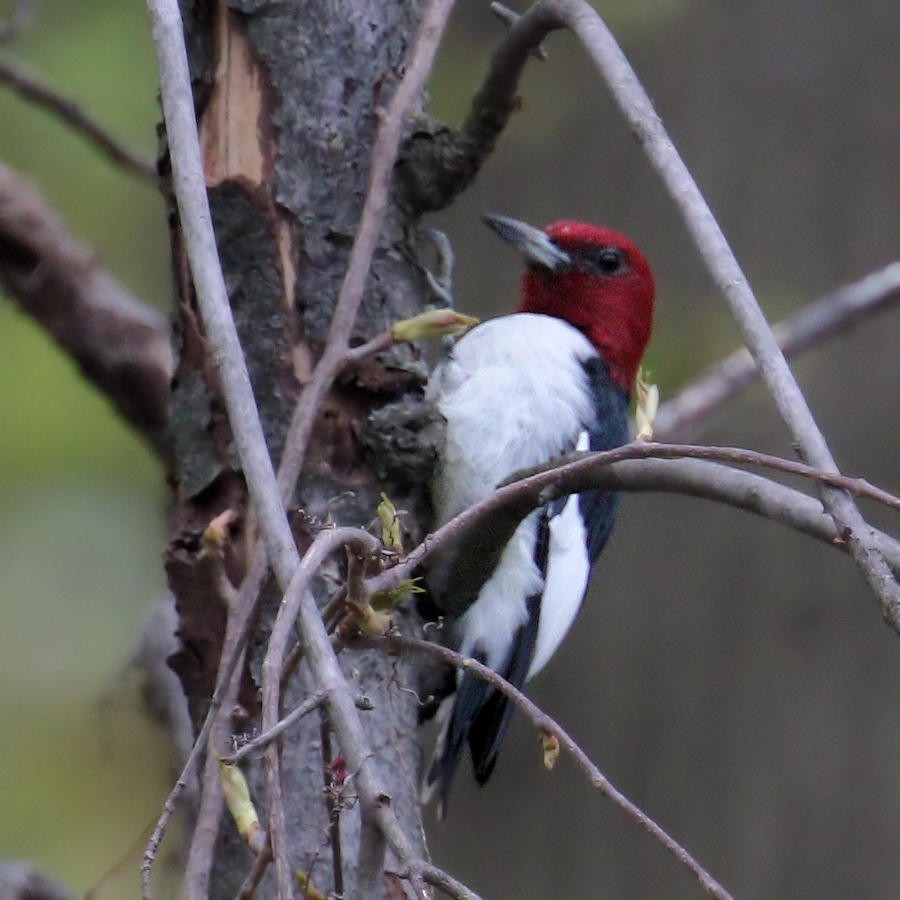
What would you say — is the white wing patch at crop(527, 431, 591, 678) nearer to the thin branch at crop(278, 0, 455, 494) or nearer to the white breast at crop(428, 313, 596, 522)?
the white breast at crop(428, 313, 596, 522)

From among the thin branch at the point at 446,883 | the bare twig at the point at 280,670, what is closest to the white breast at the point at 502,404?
the bare twig at the point at 280,670

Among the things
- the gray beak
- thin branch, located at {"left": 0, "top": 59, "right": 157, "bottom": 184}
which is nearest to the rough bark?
thin branch, located at {"left": 0, "top": 59, "right": 157, "bottom": 184}

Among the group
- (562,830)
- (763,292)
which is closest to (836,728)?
(562,830)

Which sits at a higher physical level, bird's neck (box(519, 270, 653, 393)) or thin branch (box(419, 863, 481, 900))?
bird's neck (box(519, 270, 653, 393))

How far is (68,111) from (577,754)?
1827 mm

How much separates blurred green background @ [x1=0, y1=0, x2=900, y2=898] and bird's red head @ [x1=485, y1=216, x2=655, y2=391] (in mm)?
556

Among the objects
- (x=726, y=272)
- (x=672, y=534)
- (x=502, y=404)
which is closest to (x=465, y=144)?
(x=502, y=404)

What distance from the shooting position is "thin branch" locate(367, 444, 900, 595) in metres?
1.21

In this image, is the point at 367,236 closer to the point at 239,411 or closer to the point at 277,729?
the point at 239,411

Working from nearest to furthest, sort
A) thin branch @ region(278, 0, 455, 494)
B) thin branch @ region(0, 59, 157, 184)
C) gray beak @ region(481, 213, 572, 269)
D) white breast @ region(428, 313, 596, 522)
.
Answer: thin branch @ region(278, 0, 455, 494)
white breast @ region(428, 313, 596, 522)
thin branch @ region(0, 59, 157, 184)
gray beak @ region(481, 213, 572, 269)

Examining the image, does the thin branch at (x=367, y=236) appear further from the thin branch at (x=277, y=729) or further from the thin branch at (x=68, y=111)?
the thin branch at (x=68, y=111)

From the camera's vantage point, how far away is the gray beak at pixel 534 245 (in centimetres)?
279

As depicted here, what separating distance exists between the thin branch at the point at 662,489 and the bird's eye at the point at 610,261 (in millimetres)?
1387

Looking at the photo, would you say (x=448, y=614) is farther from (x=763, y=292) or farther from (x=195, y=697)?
(x=763, y=292)
